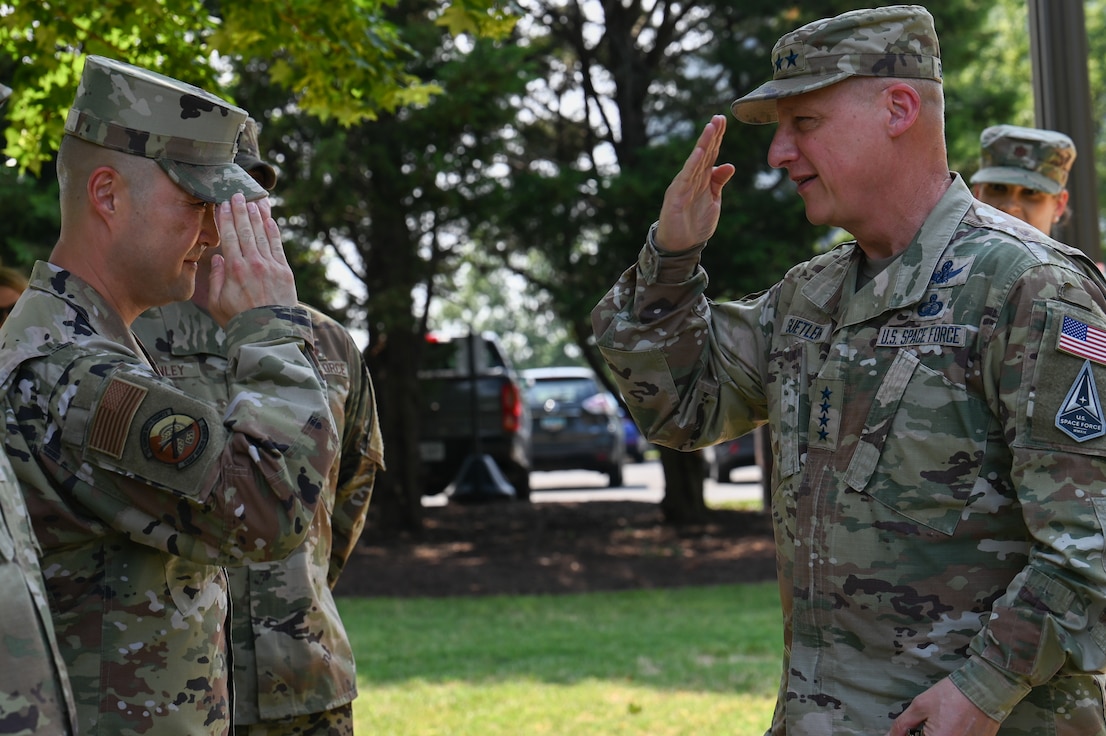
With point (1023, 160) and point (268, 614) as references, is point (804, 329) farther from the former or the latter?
point (1023, 160)

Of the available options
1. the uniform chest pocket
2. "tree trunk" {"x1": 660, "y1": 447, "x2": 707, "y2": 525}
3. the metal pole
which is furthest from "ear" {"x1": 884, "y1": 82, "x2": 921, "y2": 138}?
"tree trunk" {"x1": 660, "y1": 447, "x2": 707, "y2": 525}

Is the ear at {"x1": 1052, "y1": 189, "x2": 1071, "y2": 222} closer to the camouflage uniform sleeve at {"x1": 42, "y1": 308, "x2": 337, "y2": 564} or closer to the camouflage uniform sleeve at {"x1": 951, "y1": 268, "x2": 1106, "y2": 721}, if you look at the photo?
the camouflage uniform sleeve at {"x1": 951, "y1": 268, "x2": 1106, "y2": 721}

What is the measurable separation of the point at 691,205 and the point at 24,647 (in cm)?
169

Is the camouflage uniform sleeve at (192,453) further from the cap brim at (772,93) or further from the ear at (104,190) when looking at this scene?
the cap brim at (772,93)

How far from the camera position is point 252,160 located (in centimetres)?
350

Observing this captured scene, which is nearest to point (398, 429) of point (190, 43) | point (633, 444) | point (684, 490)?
point (684, 490)

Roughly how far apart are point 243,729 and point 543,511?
34.8ft

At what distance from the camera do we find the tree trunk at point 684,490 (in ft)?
40.4

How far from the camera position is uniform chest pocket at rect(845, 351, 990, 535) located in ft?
7.86

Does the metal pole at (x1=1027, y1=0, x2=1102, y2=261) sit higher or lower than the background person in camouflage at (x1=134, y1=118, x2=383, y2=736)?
higher

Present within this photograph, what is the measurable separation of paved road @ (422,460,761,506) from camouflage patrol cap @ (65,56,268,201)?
13801 mm

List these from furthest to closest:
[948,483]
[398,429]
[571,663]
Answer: [398,429] → [571,663] → [948,483]

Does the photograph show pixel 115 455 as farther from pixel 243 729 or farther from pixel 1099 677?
pixel 1099 677

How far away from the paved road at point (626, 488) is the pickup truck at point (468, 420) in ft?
4.10
